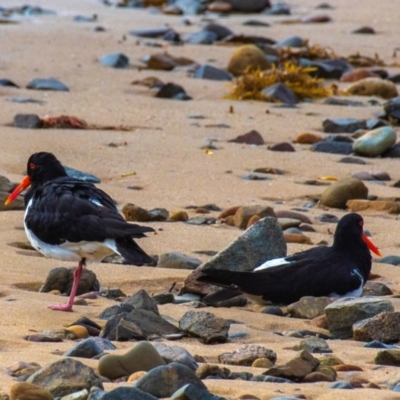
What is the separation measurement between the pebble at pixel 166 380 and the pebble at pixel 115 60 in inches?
323

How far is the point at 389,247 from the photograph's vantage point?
6.15 meters

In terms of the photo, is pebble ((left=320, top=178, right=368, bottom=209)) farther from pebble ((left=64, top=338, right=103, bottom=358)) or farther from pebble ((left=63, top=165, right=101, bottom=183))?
pebble ((left=64, top=338, right=103, bottom=358))

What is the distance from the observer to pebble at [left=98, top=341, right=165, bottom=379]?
3.68 m

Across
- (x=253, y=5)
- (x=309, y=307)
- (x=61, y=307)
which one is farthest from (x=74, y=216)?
(x=253, y=5)

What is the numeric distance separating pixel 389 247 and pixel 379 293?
0.83m

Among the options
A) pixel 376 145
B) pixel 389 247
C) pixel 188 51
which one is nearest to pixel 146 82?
pixel 188 51

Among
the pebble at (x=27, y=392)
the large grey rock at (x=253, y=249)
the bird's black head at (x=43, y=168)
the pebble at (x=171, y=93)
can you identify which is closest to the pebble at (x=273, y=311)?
the large grey rock at (x=253, y=249)

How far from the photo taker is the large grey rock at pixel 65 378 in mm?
3447

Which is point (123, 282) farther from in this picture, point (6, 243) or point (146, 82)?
point (146, 82)

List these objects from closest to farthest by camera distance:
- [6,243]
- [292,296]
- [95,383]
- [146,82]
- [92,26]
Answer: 1. [95,383]
2. [292,296]
3. [6,243]
4. [146,82]
5. [92,26]

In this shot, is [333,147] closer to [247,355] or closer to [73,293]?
[73,293]

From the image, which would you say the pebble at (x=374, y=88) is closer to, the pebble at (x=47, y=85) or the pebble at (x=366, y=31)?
the pebble at (x=47, y=85)

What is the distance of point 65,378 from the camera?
11.4 ft

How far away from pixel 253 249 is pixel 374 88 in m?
5.39
